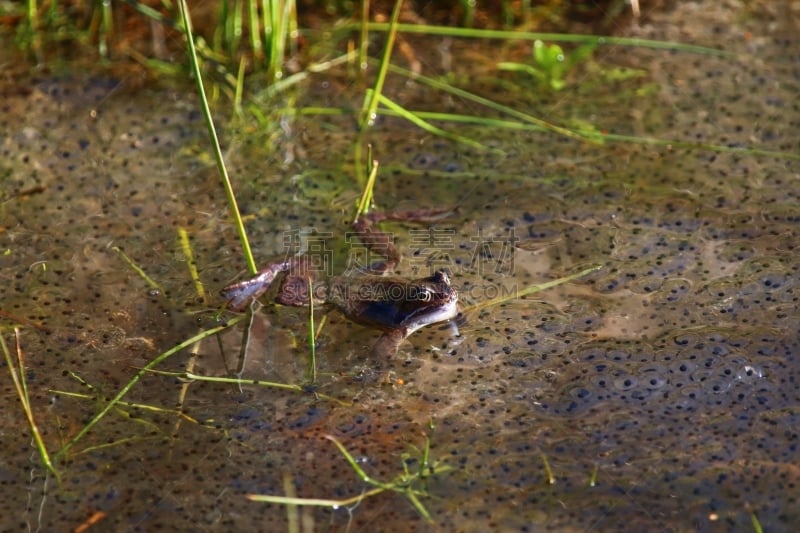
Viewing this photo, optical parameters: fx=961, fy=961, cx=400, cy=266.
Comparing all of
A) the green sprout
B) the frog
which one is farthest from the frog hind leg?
the green sprout

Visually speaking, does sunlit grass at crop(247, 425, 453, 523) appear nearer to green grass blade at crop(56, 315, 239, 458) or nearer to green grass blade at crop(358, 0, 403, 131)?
green grass blade at crop(56, 315, 239, 458)

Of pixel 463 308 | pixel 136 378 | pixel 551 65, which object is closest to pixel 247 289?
pixel 136 378

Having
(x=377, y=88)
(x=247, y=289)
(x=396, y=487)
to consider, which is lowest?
(x=396, y=487)

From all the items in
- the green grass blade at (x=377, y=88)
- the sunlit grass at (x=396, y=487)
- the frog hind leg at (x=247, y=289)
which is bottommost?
the sunlit grass at (x=396, y=487)

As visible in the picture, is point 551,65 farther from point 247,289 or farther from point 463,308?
point 247,289

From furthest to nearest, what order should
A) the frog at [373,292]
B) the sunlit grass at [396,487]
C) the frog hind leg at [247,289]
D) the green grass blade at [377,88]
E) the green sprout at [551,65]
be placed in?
the green sprout at [551,65]
the green grass blade at [377,88]
the frog hind leg at [247,289]
the frog at [373,292]
the sunlit grass at [396,487]

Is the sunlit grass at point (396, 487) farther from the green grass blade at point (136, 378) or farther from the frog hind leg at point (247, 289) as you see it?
the frog hind leg at point (247, 289)

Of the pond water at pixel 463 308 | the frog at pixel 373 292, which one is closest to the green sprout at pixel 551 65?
the pond water at pixel 463 308
